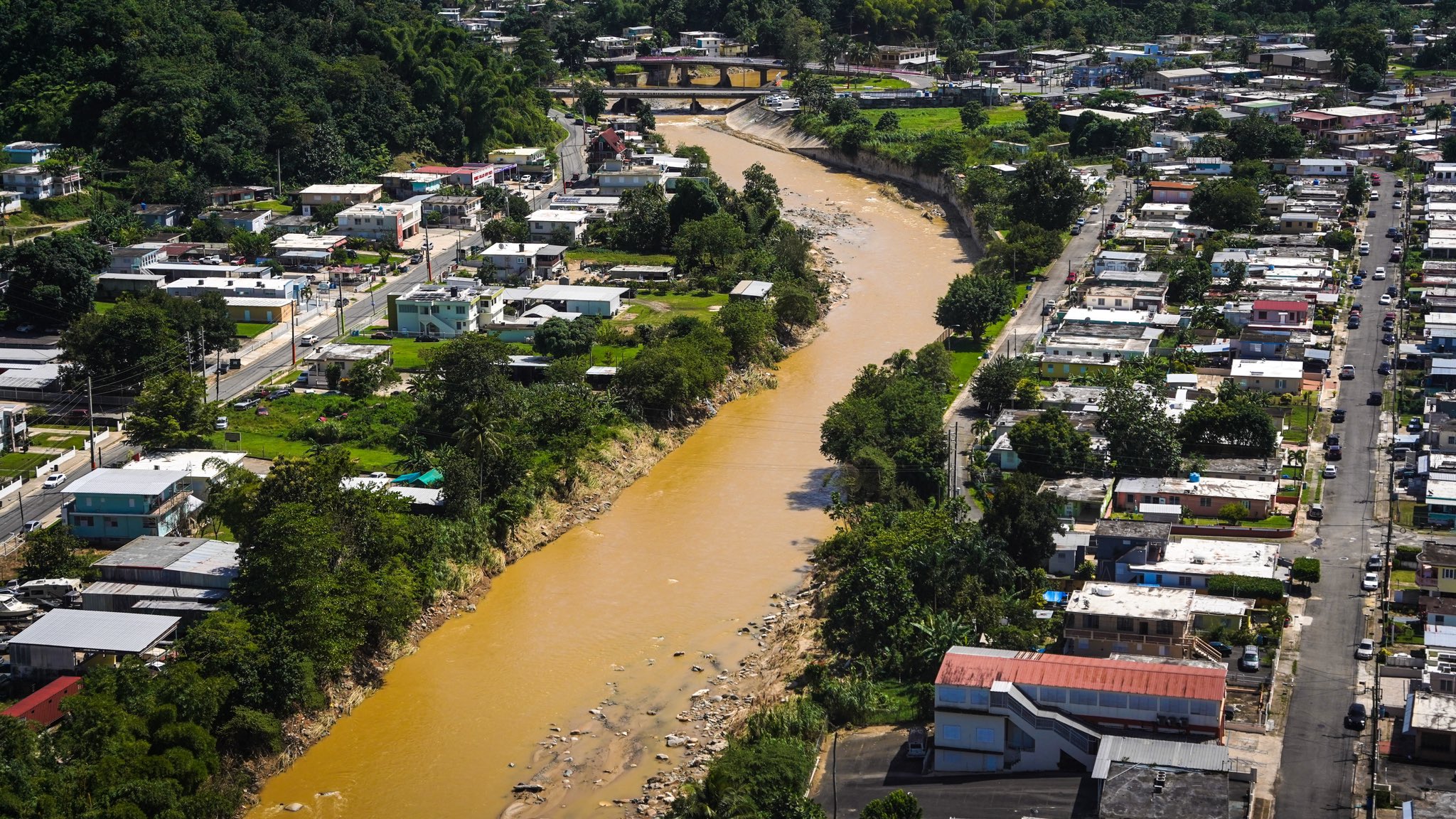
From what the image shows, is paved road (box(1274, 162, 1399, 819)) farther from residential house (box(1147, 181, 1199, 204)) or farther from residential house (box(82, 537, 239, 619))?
residential house (box(82, 537, 239, 619))

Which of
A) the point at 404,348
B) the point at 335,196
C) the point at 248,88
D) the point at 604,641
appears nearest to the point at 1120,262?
the point at 404,348

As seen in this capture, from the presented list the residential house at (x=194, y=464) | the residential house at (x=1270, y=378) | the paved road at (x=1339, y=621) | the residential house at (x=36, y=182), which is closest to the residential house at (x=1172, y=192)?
the paved road at (x=1339, y=621)

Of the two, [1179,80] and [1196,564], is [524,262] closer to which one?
[1196,564]

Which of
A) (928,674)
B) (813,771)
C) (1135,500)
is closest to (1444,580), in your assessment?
(1135,500)

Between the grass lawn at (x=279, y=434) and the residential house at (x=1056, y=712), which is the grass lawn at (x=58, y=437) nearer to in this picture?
the grass lawn at (x=279, y=434)

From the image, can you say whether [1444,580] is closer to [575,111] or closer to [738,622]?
[738,622]

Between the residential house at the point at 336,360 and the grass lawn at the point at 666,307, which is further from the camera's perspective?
the grass lawn at the point at 666,307

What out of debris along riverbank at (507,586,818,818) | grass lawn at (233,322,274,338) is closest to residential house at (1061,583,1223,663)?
debris along riverbank at (507,586,818,818)
